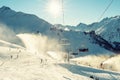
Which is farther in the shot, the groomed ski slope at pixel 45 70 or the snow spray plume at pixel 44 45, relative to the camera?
the snow spray plume at pixel 44 45

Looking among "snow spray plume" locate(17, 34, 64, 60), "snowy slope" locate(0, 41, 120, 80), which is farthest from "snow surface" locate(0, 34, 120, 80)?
"snow spray plume" locate(17, 34, 64, 60)

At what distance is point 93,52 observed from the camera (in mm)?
161000

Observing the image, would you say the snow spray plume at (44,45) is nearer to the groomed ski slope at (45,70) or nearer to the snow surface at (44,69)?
the snow surface at (44,69)

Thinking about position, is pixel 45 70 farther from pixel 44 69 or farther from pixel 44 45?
pixel 44 45

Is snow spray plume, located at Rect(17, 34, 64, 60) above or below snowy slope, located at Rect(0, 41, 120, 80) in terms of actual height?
above

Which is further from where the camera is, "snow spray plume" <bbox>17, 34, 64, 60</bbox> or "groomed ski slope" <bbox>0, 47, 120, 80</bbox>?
"snow spray plume" <bbox>17, 34, 64, 60</bbox>

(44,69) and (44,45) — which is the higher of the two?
(44,45)

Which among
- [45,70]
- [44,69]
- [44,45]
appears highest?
[44,45]

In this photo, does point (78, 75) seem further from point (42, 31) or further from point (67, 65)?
point (42, 31)

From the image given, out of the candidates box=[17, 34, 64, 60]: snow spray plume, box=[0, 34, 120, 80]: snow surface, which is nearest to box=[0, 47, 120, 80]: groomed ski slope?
box=[0, 34, 120, 80]: snow surface

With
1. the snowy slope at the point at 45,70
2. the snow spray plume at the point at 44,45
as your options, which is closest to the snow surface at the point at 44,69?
the snowy slope at the point at 45,70

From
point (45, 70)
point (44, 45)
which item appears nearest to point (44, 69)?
point (45, 70)

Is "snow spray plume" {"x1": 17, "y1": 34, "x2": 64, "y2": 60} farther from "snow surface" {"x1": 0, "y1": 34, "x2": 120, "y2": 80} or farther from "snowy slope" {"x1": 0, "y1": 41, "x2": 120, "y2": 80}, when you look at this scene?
"snowy slope" {"x1": 0, "y1": 41, "x2": 120, "y2": 80}

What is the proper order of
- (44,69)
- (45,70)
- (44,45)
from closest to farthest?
(45,70) < (44,69) < (44,45)
